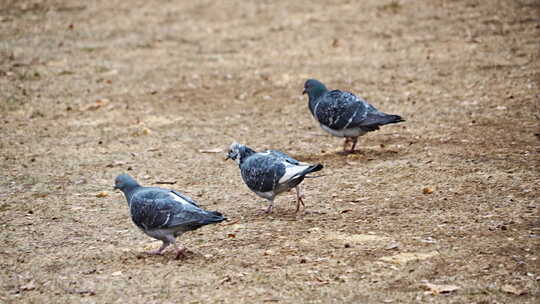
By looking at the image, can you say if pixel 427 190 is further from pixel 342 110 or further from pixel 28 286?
pixel 28 286

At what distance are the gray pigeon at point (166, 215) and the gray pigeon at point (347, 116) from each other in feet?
8.61

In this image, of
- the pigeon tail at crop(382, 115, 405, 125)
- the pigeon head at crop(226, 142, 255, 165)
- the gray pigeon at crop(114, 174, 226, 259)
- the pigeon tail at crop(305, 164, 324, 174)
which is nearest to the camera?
the gray pigeon at crop(114, 174, 226, 259)

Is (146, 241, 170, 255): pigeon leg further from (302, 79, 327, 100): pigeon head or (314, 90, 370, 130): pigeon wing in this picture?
(302, 79, 327, 100): pigeon head

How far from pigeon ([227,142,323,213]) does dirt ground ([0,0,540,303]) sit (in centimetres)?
26

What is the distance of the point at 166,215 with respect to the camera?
5.23 m

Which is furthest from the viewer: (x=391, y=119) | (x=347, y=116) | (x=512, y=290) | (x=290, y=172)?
(x=347, y=116)

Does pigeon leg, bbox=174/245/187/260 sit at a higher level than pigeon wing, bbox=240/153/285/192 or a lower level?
lower

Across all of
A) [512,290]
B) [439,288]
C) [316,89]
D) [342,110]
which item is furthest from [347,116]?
[512,290]

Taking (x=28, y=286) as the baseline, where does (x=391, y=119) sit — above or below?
above

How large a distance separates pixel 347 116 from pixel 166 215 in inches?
112

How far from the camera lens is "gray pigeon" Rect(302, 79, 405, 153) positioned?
753cm

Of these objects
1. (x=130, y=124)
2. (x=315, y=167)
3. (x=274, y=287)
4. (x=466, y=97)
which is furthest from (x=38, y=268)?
(x=466, y=97)

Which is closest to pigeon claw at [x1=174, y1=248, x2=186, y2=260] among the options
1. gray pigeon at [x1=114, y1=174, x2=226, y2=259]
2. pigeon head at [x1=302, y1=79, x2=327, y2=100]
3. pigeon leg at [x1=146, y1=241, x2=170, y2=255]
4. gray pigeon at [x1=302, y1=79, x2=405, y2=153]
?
gray pigeon at [x1=114, y1=174, x2=226, y2=259]

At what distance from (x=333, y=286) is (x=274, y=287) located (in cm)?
36
